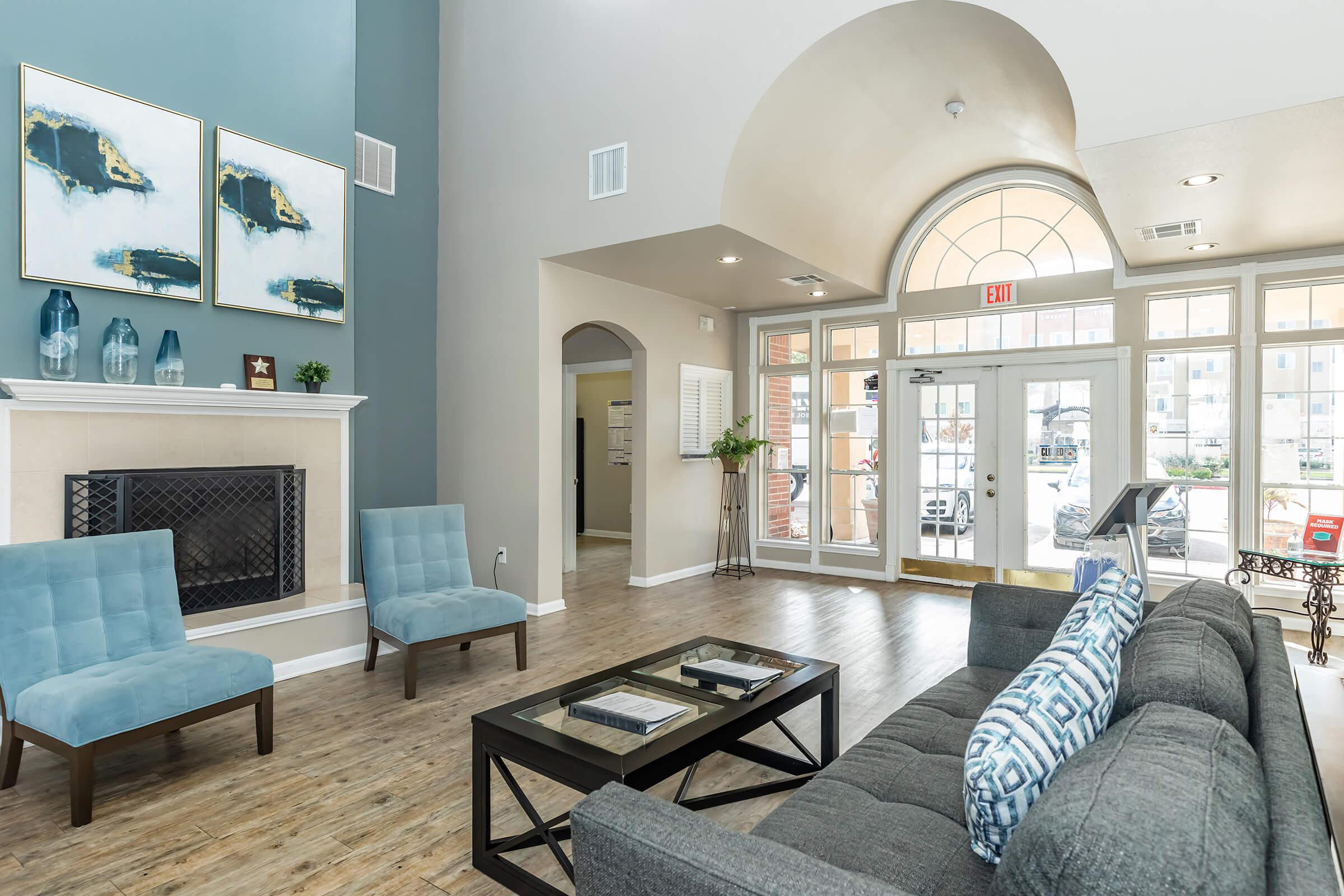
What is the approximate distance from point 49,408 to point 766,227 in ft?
13.4

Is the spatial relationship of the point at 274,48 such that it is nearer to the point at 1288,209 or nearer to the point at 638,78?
the point at 638,78

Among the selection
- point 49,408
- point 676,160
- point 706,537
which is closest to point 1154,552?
point 706,537

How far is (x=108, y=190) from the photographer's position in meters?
3.84

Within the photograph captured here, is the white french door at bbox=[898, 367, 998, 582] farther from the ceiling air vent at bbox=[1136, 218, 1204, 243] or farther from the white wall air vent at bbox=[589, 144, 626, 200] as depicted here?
the white wall air vent at bbox=[589, 144, 626, 200]

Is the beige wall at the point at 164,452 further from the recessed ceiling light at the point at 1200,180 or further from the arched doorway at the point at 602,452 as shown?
the recessed ceiling light at the point at 1200,180

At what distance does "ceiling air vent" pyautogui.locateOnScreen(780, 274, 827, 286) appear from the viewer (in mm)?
5969

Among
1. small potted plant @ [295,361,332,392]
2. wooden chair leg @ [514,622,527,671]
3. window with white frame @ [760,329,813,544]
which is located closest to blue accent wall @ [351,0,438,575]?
small potted plant @ [295,361,332,392]

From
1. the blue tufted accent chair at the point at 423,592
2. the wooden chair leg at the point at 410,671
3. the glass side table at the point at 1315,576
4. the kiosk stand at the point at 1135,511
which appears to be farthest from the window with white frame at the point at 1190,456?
the wooden chair leg at the point at 410,671

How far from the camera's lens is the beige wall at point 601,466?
31.4 feet

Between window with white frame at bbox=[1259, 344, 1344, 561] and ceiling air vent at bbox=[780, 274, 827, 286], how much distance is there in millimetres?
3125

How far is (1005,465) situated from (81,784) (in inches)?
240

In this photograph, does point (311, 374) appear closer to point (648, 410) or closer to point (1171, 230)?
point (648, 410)

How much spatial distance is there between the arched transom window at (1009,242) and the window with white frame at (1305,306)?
1.07m

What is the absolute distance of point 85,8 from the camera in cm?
380
